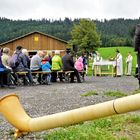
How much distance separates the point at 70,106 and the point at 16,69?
806cm

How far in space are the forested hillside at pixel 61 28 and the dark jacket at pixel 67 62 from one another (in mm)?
89014

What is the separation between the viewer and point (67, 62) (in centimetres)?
1931

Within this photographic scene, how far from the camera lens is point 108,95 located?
11.8 m

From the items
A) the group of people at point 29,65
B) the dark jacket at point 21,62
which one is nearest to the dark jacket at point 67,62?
the group of people at point 29,65

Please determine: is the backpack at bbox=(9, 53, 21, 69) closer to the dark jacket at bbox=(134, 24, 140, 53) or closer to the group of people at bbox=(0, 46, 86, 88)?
the group of people at bbox=(0, 46, 86, 88)

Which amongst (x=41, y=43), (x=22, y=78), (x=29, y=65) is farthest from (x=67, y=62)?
(x=41, y=43)

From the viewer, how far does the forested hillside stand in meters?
118

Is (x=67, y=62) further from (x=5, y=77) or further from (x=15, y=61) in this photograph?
(x=5, y=77)

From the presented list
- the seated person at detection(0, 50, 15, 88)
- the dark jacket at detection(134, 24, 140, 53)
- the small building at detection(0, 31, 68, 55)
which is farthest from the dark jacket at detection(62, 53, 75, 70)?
the small building at detection(0, 31, 68, 55)

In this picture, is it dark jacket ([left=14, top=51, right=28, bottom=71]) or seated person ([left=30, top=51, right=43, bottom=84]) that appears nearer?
dark jacket ([left=14, top=51, right=28, bottom=71])


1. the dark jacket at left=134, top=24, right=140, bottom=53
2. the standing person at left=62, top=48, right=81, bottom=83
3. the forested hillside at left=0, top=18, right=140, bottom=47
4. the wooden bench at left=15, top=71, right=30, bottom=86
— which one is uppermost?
the forested hillside at left=0, top=18, right=140, bottom=47

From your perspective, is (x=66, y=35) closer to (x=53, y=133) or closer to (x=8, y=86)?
(x=8, y=86)

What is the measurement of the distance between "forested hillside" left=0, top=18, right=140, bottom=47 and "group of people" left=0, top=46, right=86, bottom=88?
292 feet

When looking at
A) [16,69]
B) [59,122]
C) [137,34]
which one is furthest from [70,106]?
[16,69]
